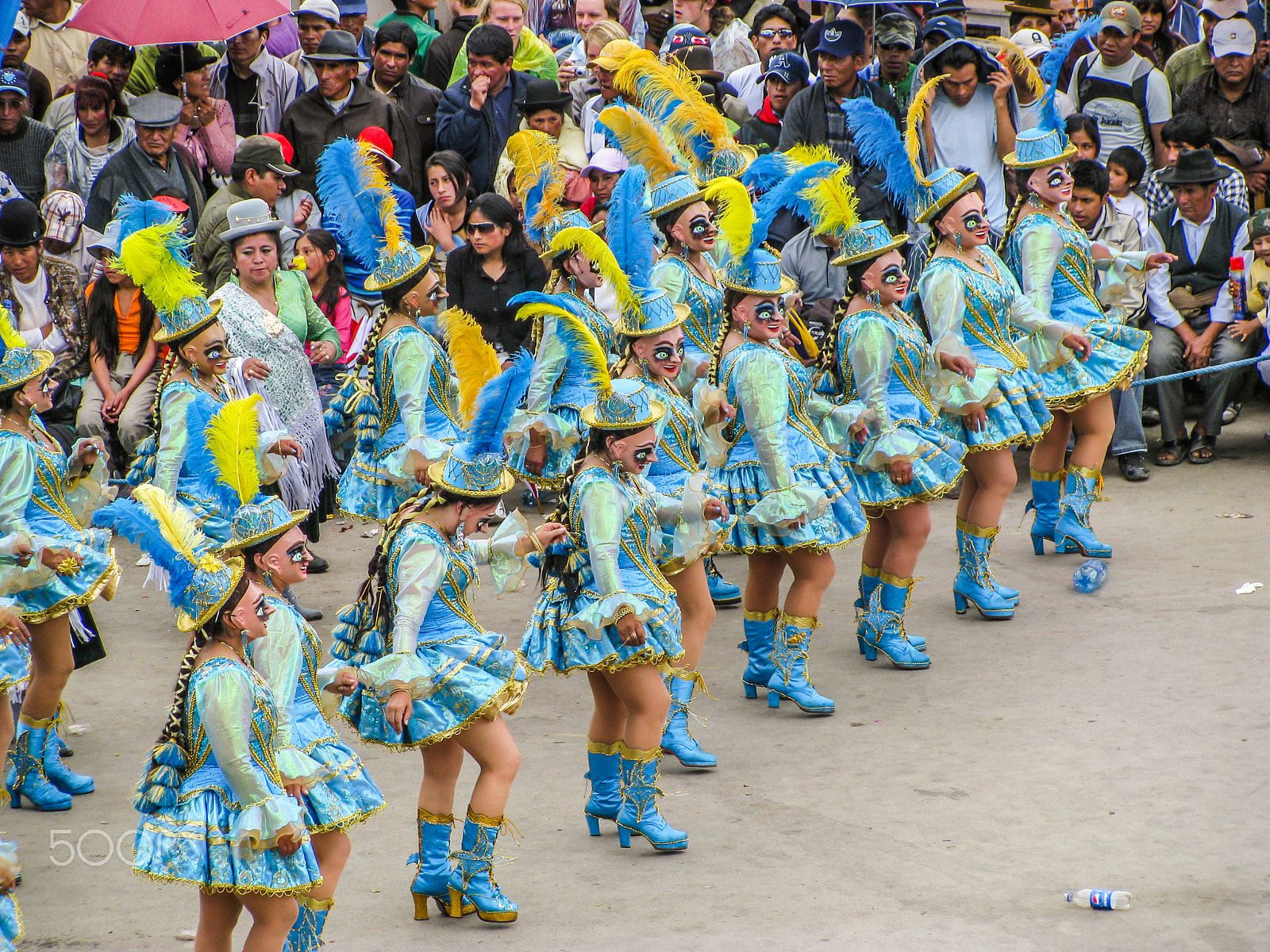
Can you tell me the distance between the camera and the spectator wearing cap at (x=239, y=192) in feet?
29.5

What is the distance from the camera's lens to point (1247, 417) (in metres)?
11.0

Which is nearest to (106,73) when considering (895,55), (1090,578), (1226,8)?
(895,55)

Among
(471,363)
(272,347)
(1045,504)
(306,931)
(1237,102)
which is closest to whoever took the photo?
(306,931)

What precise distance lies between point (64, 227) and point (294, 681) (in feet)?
18.6

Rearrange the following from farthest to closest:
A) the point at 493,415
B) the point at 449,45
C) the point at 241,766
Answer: the point at 449,45 < the point at 493,415 < the point at 241,766

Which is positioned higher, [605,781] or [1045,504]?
[1045,504]

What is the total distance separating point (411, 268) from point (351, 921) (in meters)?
3.35

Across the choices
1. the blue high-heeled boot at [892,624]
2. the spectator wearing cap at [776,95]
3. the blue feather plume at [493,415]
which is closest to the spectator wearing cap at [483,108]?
the spectator wearing cap at [776,95]

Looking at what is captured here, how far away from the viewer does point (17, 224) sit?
7.71 m

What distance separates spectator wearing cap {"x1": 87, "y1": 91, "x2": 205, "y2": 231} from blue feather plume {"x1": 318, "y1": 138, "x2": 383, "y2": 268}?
2249 millimetres

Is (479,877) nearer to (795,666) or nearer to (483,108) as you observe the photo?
(795,666)

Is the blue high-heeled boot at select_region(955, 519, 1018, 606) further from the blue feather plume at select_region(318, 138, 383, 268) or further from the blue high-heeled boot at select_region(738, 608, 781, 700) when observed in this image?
the blue feather plume at select_region(318, 138, 383, 268)

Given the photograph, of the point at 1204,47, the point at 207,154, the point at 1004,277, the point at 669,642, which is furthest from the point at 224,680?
the point at 1204,47

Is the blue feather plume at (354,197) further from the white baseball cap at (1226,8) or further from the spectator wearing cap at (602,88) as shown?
the white baseball cap at (1226,8)
